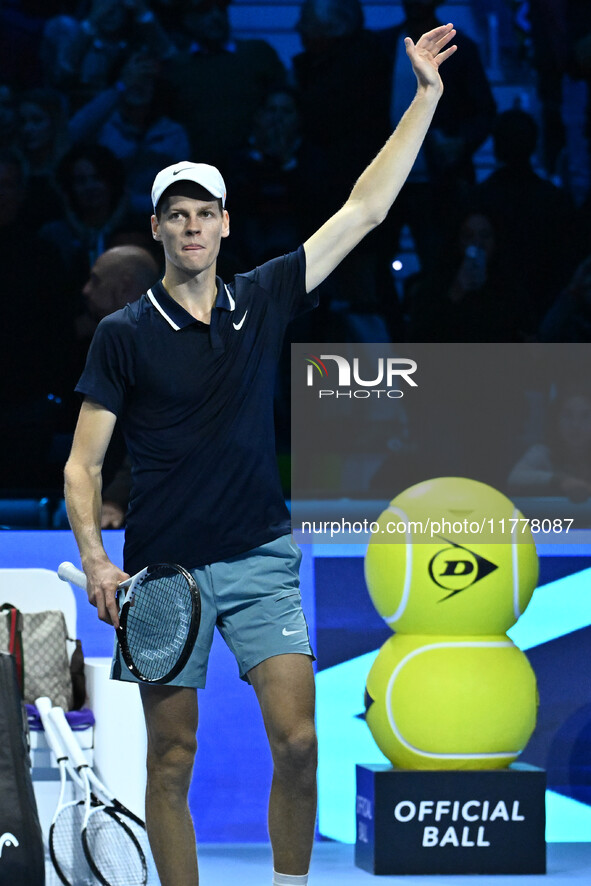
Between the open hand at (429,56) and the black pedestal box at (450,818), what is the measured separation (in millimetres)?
1893

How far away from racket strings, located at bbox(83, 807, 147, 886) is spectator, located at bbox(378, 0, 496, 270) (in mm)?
2273

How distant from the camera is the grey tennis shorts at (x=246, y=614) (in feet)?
9.24

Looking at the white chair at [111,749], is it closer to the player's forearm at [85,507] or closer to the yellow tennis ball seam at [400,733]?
the yellow tennis ball seam at [400,733]

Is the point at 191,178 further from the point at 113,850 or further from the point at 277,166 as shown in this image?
the point at 277,166

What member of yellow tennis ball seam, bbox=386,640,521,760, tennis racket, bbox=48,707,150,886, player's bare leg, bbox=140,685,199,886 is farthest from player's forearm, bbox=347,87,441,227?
tennis racket, bbox=48,707,150,886

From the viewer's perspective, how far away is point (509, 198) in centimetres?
510

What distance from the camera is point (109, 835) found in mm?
3752

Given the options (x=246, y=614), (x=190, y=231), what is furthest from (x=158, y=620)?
(x=190, y=231)

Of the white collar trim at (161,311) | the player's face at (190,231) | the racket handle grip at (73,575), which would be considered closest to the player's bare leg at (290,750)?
the racket handle grip at (73,575)

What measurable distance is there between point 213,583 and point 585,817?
6.97ft

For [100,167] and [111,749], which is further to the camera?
[100,167]

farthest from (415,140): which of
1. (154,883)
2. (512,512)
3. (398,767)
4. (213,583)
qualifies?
(154,883)

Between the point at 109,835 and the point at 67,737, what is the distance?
0.28m

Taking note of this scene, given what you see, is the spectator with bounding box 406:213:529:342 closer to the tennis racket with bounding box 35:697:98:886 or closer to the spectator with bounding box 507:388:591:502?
the spectator with bounding box 507:388:591:502
